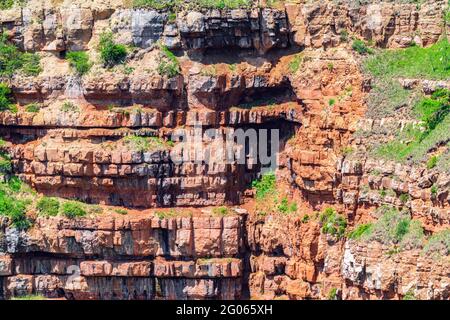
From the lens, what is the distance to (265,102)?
4087 inches

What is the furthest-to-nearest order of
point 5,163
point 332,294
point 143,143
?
point 5,163 → point 143,143 → point 332,294

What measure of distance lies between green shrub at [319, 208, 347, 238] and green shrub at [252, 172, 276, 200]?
4.46 metres

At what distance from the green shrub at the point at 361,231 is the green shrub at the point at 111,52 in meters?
13.8

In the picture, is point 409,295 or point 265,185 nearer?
point 409,295

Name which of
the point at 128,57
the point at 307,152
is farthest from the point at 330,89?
the point at 128,57

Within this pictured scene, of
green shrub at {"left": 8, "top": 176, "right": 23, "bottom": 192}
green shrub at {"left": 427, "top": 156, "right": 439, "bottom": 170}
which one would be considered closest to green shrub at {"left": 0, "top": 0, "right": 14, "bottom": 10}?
green shrub at {"left": 8, "top": 176, "right": 23, "bottom": 192}

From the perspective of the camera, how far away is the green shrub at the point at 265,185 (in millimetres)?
103750

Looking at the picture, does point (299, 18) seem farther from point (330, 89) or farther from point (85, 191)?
point (85, 191)

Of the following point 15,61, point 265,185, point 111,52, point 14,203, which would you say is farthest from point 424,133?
point 15,61

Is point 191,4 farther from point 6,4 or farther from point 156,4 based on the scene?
point 6,4

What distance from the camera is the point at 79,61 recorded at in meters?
104

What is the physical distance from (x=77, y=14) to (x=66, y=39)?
125cm

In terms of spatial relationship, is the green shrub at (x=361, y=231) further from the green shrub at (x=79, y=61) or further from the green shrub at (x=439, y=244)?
the green shrub at (x=79, y=61)

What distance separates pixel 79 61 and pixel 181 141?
590cm
